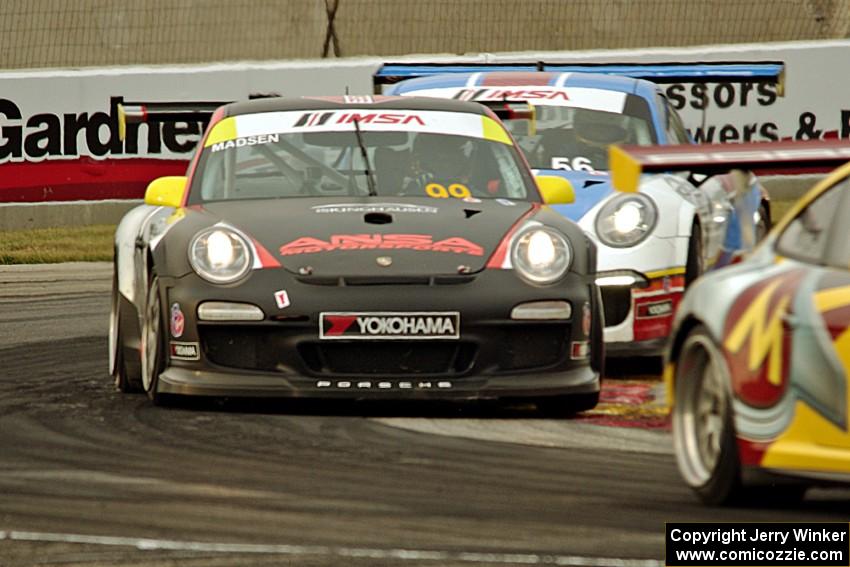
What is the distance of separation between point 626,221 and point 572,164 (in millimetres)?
1199

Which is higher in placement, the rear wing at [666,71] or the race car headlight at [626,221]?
the rear wing at [666,71]

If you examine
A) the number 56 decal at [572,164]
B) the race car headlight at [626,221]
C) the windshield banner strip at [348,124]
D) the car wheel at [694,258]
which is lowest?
the car wheel at [694,258]

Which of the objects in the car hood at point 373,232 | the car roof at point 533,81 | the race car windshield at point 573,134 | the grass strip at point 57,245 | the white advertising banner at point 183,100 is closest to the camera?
the car hood at point 373,232

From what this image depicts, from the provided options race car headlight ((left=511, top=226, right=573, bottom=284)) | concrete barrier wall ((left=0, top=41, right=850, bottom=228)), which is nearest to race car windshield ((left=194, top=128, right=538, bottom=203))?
race car headlight ((left=511, top=226, right=573, bottom=284))

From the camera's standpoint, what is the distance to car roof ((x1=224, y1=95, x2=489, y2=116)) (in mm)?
9336

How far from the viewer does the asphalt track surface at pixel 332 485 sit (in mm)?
5602

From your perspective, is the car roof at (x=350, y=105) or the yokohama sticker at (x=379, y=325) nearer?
the yokohama sticker at (x=379, y=325)

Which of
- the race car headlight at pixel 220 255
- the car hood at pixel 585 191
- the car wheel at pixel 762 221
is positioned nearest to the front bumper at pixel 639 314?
the car hood at pixel 585 191

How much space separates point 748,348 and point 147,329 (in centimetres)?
314

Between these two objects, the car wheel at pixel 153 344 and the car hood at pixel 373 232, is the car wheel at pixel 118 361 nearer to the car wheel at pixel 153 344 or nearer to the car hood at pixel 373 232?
the car wheel at pixel 153 344

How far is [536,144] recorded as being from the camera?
10.8 metres

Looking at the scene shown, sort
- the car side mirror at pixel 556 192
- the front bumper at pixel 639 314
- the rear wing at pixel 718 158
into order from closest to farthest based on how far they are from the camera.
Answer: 1. the rear wing at pixel 718 158
2. the car side mirror at pixel 556 192
3. the front bumper at pixel 639 314

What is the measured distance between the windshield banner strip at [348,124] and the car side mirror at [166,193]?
0.38 m

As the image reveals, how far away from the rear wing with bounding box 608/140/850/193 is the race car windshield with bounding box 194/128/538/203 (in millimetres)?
2041
